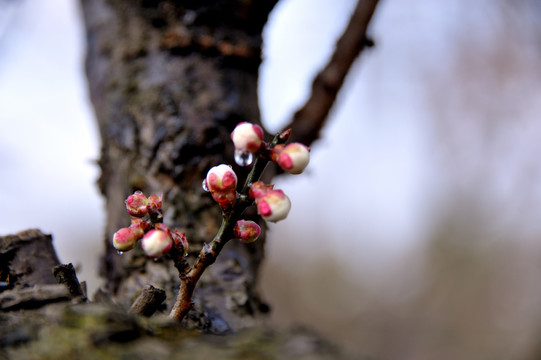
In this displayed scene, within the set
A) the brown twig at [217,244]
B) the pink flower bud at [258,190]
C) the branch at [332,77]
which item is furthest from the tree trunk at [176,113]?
the pink flower bud at [258,190]

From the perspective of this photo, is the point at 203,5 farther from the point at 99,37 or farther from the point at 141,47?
the point at 99,37

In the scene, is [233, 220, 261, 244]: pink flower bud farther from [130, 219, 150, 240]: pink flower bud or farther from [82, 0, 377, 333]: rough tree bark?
[82, 0, 377, 333]: rough tree bark

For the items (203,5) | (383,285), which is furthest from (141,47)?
(383,285)

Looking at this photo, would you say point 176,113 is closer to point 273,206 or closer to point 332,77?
point 332,77

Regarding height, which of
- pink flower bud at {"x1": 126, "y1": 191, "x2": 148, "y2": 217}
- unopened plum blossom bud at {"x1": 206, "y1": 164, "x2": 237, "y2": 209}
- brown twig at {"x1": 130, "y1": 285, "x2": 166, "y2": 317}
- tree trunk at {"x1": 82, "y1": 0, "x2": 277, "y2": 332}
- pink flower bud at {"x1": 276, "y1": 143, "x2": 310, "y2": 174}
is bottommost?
brown twig at {"x1": 130, "y1": 285, "x2": 166, "y2": 317}

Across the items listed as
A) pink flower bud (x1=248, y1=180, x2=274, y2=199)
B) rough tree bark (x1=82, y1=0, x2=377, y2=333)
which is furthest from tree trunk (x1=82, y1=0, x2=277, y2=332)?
pink flower bud (x1=248, y1=180, x2=274, y2=199)

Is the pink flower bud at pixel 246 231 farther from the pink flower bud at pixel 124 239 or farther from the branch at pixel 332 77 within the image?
the branch at pixel 332 77
